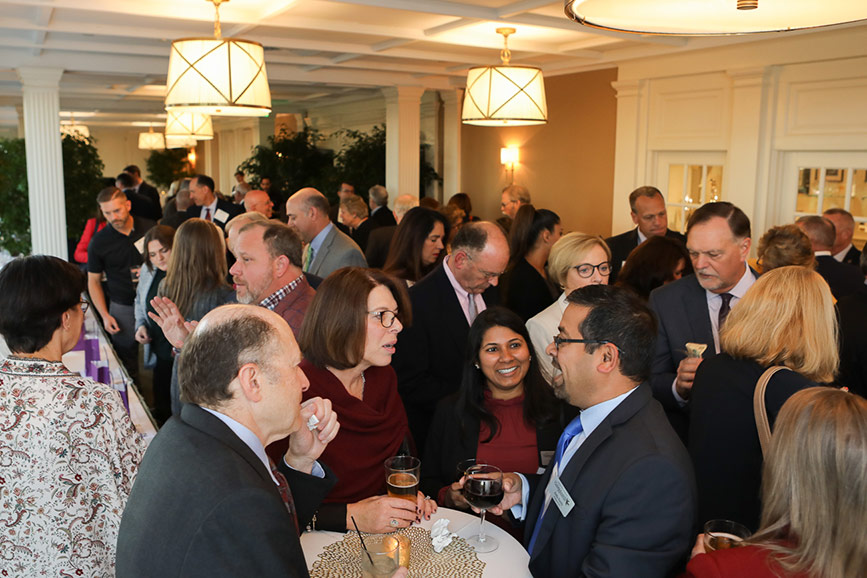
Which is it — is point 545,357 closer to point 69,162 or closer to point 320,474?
point 320,474

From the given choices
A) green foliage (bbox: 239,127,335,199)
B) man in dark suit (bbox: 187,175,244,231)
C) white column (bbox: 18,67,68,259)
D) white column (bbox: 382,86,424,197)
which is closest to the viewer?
man in dark suit (bbox: 187,175,244,231)

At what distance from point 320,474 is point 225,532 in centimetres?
73

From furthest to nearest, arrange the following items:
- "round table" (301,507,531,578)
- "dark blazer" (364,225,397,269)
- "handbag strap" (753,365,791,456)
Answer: "dark blazer" (364,225,397,269)
"handbag strap" (753,365,791,456)
"round table" (301,507,531,578)

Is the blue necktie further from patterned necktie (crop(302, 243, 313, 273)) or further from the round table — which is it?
patterned necktie (crop(302, 243, 313, 273))

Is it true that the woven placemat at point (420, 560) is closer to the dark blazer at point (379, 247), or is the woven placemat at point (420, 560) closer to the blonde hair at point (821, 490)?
the blonde hair at point (821, 490)

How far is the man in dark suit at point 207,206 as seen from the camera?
7016mm

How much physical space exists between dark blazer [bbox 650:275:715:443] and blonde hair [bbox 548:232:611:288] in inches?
16.3

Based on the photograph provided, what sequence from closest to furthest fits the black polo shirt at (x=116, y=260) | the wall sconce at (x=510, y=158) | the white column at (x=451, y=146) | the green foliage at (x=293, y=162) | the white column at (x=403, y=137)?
1. the black polo shirt at (x=116, y=260)
2. the white column at (x=403, y=137)
3. the wall sconce at (x=510, y=158)
4. the white column at (x=451, y=146)
5. the green foliage at (x=293, y=162)

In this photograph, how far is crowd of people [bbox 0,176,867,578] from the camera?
134 centimetres

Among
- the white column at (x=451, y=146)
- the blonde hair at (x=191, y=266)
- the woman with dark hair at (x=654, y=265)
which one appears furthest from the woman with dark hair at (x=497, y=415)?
the white column at (x=451, y=146)

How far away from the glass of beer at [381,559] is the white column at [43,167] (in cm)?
708

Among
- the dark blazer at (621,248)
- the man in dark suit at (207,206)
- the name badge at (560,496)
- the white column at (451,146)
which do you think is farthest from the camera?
the white column at (451,146)

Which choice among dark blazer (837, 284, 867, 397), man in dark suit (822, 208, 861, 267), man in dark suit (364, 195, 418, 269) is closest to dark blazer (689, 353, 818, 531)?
dark blazer (837, 284, 867, 397)

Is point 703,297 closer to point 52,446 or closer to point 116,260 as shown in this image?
point 52,446
